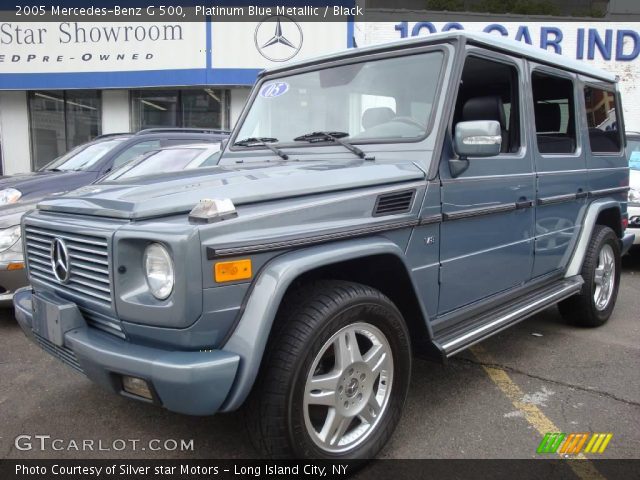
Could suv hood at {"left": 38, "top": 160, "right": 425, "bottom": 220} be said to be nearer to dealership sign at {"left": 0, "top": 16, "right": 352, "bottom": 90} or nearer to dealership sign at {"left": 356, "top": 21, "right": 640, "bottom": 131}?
dealership sign at {"left": 0, "top": 16, "right": 352, "bottom": 90}

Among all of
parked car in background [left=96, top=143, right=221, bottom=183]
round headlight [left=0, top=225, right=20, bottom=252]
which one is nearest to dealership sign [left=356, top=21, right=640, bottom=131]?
parked car in background [left=96, top=143, right=221, bottom=183]

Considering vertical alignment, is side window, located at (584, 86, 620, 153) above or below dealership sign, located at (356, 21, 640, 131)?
below

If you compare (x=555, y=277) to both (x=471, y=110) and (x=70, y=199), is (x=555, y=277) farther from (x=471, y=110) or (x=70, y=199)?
(x=70, y=199)

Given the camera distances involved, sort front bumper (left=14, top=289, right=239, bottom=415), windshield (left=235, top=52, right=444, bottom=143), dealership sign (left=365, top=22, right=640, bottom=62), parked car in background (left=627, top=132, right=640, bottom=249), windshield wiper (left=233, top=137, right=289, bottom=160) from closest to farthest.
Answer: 1. front bumper (left=14, top=289, right=239, bottom=415)
2. windshield (left=235, top=52, right=444, bottom=143)
3. windshield wiper (left=233, top=137, right=289, bottom=160)
4. parked car in background (left=627, top=132, right=640, bottom=249)
5. dealership sign (left=365, top=22, right=640, bottom=62)

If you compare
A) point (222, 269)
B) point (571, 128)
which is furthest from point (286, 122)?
point (571, 128)

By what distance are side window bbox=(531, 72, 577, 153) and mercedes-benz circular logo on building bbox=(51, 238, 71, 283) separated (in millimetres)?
3040

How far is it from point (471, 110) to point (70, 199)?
2.35 meters

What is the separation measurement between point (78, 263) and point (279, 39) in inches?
445

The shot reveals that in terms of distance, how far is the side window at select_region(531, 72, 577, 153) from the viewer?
371cm

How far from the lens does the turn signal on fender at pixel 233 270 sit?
6.58 ft

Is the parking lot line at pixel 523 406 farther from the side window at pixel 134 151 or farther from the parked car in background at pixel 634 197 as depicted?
the side window at pixel 134 151

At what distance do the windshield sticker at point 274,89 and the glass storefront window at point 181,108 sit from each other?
32.5 feet

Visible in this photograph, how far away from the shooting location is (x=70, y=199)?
254 cm

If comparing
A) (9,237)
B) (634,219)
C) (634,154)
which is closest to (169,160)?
(9,237)
